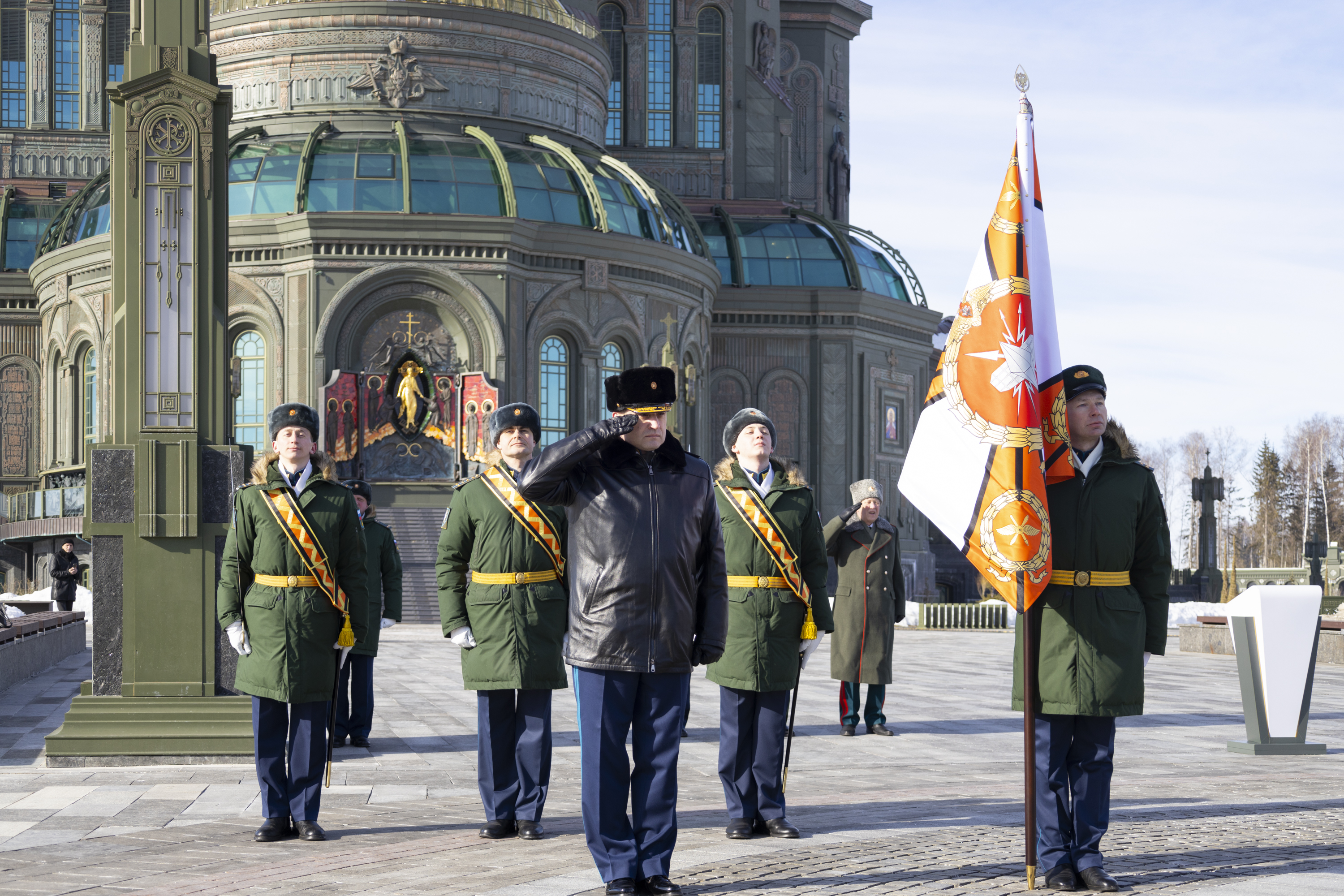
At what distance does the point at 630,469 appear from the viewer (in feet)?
21.6

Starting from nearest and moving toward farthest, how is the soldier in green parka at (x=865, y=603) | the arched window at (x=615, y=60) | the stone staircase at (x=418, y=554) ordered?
the soldier in green parka at (x=865, y=603) < the stone staircase at (x=418, y=554) < the arched window at (x=615, y=60)

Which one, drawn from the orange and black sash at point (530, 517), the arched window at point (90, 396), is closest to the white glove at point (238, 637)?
the orange and black sash at point (530, 517)

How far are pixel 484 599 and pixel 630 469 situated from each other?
182cm

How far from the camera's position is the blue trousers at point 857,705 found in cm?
1277

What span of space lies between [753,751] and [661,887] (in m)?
1.87

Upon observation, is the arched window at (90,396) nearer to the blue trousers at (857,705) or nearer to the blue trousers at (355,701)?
the blue trousers at (355,701)

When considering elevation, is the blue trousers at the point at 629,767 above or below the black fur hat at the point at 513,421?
below

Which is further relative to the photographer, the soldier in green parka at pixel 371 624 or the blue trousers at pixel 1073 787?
the soldier in green parka at pixel 371 624

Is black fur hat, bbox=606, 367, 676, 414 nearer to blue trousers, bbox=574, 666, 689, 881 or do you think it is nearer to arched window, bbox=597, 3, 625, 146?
blue trousers, bbox=574, 666, 689, 881

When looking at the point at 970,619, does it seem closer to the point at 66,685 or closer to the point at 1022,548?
the point at 66,685

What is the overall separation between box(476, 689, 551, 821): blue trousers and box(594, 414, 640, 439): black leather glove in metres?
2.02

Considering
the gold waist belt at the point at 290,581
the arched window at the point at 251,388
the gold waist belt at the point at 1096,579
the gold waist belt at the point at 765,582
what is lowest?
the gold waist belt at the point at 765,582

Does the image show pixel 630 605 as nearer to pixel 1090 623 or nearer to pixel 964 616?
pixel 1090 623

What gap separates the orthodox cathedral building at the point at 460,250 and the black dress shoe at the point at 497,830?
2419cm
